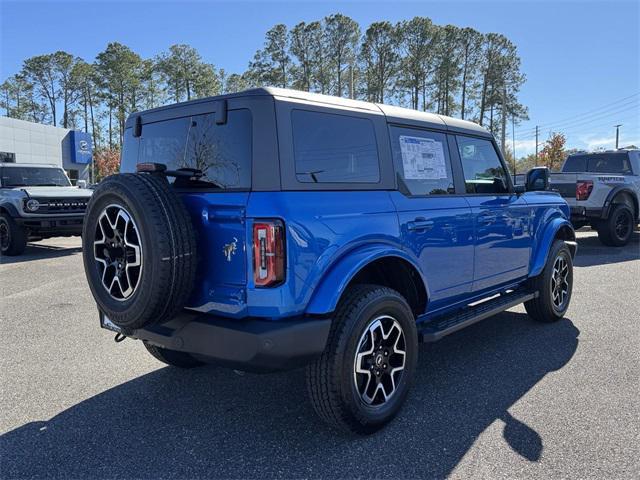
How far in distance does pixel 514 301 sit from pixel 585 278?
3881 millimetres

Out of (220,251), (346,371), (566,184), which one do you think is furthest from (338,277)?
(566,184)

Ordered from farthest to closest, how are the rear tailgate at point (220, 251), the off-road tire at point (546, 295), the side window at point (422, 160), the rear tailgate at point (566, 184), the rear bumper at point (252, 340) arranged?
the rear tailgate at point (566, 184)
the off-road tire at point (546, 295)
the side window at point (422, 160)
the rear tailgate at point (220, 251)
the rear bumper at point (252, 340)

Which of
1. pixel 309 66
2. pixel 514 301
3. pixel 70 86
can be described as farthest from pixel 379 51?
pixel 514 301

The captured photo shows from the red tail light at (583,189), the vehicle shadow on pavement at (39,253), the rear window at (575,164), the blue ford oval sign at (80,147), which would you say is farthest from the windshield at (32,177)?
the blue ford oval sign at (80,147)

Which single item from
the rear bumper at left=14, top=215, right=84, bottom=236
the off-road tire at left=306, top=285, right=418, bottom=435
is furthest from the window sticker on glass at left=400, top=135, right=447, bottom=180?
the rear bumper at left=14, top=215, right=84, bottom=236

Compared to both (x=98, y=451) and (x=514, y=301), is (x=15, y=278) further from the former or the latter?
(x=514, y=301)

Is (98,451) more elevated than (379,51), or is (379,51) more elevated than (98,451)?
(379,51)

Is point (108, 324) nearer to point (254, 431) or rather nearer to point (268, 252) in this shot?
point (254, 431)

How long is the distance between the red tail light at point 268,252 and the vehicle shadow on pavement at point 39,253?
8.96 m

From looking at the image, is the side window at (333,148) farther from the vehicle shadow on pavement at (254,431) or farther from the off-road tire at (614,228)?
the off-road tire at (614,228)

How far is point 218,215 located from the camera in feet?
8.69

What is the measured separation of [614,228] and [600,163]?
2.08m

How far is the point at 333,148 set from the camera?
2.94 meters

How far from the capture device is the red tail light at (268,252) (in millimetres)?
2479
